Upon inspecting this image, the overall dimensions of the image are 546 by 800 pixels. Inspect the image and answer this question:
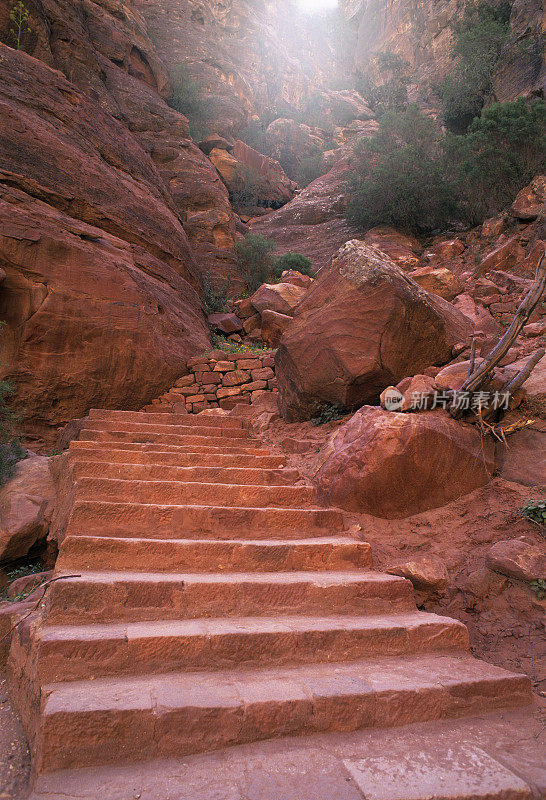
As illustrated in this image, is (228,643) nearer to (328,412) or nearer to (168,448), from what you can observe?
(168,448)

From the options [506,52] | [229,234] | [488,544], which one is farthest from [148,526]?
[506,52]

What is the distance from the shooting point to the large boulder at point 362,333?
15.2ft

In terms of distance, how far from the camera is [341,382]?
487 cm

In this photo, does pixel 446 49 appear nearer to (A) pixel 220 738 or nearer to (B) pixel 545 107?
(B) pixel 545 107

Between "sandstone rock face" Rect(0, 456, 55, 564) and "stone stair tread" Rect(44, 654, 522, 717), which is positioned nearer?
"stone stair tread" Rect(44, 654, 522, 717)

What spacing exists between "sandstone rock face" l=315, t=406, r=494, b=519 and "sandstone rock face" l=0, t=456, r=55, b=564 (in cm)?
260

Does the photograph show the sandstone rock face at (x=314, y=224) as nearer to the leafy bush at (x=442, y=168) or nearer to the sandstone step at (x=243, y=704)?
the leafy bush at (x=442, y=168)

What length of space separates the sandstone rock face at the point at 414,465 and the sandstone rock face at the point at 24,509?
2596 millimetres

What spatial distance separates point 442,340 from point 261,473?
2.61m

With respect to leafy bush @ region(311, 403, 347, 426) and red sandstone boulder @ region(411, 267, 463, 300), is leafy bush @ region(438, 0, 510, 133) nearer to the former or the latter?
red sandstone boulder @ region(411, 267, 463, 300)

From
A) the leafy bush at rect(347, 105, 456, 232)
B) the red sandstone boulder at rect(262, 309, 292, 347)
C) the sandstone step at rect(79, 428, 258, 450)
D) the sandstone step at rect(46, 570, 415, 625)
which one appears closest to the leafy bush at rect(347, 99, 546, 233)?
the leafy bush at rect(347, 105, 456, 232)

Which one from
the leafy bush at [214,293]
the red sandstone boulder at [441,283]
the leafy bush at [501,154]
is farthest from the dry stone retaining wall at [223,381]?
the leafy bush at [501,154]

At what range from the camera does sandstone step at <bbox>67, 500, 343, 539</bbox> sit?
2.80 metres

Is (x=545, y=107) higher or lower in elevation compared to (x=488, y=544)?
higher
